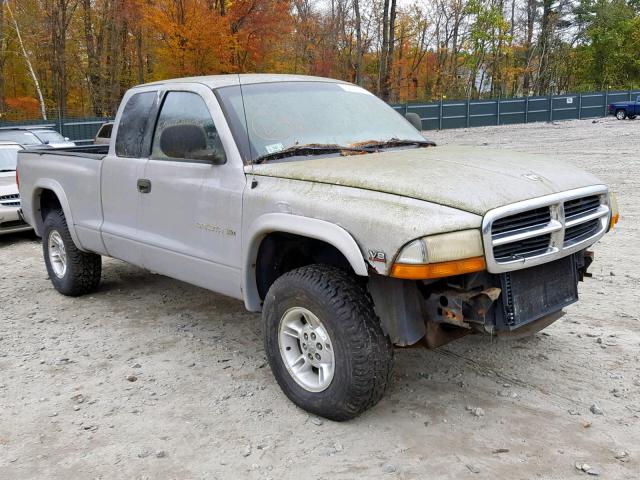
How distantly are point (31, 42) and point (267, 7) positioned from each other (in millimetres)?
18282

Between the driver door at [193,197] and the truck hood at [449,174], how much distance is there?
11.9 inches

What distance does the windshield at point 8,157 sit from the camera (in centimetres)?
1041

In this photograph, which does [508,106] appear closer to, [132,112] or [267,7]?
[267,7]

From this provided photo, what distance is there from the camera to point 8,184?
977 cm

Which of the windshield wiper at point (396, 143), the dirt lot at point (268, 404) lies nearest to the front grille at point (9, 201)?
the dirt lot at point (268, 404)

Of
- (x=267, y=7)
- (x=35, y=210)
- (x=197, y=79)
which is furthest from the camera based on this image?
(x=267, y=7)

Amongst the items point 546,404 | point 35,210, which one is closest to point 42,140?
point 35,210

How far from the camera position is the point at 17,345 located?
507 centimetres

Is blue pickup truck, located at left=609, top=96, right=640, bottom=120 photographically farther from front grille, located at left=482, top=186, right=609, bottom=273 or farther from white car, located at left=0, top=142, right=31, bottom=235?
front grille, located at left=482, top=186, right=609, bottom=273

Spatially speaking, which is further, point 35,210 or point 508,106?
point 508,106

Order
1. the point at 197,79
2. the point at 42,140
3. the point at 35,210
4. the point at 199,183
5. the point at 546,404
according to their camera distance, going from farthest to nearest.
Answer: the point at 42,140 < the point at 35,210 < the point at 197,79 < the point at 199,183 < the point at 546,404

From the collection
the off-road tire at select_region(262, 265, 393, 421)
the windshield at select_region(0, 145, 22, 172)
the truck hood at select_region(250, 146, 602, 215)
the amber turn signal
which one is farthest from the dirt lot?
the windshield at select_region(0, 145, 22, 172)

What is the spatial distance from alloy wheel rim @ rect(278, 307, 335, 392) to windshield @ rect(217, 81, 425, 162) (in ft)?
3.49

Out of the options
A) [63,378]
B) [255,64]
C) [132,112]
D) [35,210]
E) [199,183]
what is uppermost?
[255,64]
